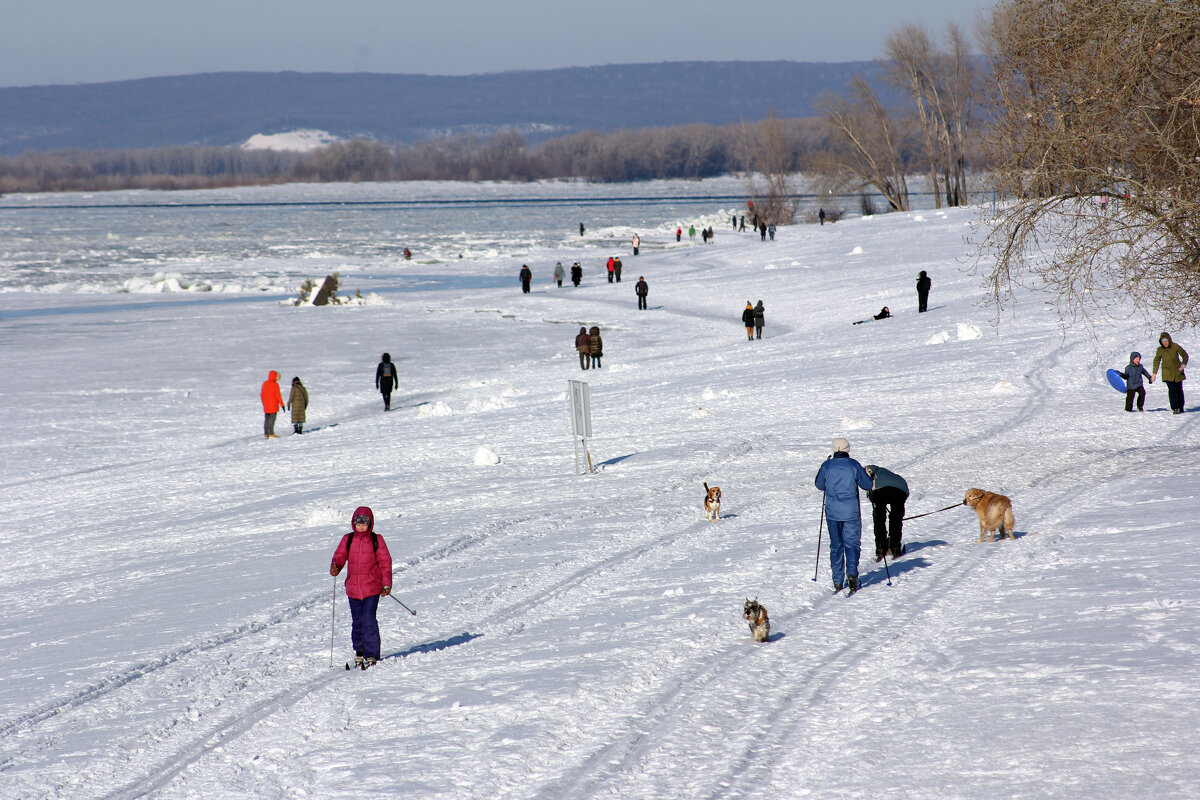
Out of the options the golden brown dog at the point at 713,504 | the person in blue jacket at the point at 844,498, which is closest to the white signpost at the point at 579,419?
the golden brown dog at the point at 713,504

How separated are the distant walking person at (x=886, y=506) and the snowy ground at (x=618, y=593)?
23 centimetres

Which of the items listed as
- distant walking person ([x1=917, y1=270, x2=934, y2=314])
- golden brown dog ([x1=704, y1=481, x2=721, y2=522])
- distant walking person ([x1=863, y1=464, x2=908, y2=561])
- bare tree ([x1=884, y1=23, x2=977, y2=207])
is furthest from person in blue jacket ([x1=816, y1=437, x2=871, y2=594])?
bare tree ([x1=884, y1=23, x2=977, y2=207])

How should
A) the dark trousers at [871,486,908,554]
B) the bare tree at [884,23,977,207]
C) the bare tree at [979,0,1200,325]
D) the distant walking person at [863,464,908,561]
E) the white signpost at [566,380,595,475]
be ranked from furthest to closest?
the bare tree at [884,23,977,207]
the white signpost at [566,380,595,475]
the bare tree at [979,0,1200,325]
the dark trousers at [871,486,908,554]
the distant walking person at [863,464,908,561]

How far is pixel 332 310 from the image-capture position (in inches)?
1442

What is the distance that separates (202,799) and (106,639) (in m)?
3.47

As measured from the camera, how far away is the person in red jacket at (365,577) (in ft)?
22.9

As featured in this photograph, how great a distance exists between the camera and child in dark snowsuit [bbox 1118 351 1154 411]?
591 inches

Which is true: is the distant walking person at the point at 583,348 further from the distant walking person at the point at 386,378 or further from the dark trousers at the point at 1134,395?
the dark trousers at the point at 1134,395

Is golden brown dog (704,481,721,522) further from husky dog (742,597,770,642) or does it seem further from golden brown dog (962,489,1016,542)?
husky dog (742,597,770,642)

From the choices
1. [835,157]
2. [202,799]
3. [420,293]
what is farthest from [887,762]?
[835,157]

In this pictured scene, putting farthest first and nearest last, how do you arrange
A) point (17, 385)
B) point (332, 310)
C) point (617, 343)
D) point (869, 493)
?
point (332, 310), point (617, 343), point (17, 385), point (869, 493)

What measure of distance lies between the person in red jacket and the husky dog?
2.39 metres

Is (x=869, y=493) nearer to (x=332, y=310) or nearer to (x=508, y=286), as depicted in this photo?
(x=332, y=310)

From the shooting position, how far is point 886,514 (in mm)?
9117
